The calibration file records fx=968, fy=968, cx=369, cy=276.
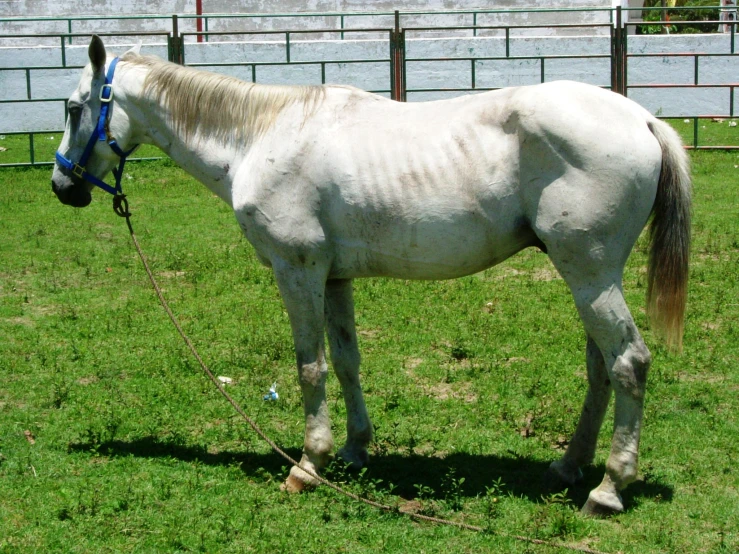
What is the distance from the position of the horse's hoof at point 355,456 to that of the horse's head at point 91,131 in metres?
2.03

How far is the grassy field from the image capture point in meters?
4.56

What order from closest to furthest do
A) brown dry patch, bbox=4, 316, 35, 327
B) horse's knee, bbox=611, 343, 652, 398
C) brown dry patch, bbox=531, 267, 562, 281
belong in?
horse's knee, bbox=611, 343, 652, 398
brown dry patch, bbox=4, 316, 35, 327
brown dry patch, bbox=531, 267, 562, 281

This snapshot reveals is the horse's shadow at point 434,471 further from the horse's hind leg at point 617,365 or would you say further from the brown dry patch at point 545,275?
the brown dry patch at point 545,275

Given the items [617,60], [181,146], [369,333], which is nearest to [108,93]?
[181,146]

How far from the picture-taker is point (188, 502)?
488cm

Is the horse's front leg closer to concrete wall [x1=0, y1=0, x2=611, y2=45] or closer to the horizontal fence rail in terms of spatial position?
the horizontal fence rail

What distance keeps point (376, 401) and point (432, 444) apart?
724 mm

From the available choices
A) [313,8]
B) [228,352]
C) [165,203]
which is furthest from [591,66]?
[228,352]

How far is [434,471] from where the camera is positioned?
5.28 metres

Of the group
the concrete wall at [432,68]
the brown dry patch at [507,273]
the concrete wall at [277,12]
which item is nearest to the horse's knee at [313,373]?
the brown dry patch at [507,273]

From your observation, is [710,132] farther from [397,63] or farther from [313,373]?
[313,373]

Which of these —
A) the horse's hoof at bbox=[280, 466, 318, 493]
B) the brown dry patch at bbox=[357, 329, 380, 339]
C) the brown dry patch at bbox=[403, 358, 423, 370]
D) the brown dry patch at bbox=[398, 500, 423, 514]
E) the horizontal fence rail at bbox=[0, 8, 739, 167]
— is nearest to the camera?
the brown dry patch at bbox=[398, 500, 423, 514]

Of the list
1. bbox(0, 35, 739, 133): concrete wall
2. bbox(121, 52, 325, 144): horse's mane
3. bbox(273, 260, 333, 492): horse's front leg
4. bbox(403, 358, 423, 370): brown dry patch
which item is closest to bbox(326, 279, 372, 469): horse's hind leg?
bbox(273, 260, 333, 492): horse's front leg

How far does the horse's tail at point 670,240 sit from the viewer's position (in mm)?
4609
